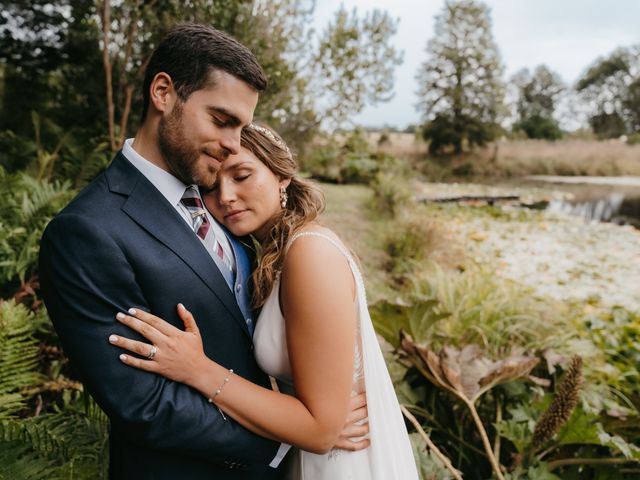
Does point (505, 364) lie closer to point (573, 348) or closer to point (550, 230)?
point (573, 348)

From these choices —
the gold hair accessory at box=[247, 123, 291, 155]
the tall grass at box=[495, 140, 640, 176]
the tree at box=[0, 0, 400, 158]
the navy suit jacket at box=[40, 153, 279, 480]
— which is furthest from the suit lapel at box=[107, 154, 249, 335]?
the tall grass at box=[495, 140, 640, 176]

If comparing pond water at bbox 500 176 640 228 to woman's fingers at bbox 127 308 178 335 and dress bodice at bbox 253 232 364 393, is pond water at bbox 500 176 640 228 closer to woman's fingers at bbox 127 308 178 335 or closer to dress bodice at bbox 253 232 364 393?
dress bodice at bbox 253 232 364 393

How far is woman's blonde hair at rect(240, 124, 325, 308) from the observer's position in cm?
168

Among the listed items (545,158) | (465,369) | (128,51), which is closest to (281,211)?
(465,369)

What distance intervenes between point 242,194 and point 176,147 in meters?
0.40

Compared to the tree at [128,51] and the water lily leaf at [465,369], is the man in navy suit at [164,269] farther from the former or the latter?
the tree at [128,51]

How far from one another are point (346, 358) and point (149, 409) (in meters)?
0.61

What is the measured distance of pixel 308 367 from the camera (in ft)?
4.69

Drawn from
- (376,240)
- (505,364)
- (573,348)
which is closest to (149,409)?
(505,364)

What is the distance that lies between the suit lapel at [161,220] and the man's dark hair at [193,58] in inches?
12.2

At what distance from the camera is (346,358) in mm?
1459

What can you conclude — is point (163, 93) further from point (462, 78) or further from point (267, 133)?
point (462, 78)

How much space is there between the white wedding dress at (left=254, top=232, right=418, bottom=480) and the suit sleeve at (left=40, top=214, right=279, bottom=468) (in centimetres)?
40

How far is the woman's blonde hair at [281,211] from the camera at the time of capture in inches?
66.0
